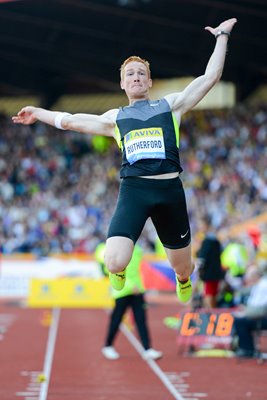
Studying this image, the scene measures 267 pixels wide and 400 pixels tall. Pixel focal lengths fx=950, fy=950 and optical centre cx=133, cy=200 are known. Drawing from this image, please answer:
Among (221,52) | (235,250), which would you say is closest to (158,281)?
(235,250)

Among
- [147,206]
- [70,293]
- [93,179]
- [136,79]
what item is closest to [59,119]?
[136,79]

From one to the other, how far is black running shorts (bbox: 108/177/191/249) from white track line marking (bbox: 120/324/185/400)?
2.65 m

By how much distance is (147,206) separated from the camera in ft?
23.0

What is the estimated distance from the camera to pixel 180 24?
29734 millimetres

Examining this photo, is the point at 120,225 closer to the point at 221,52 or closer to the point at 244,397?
the point at 221,52

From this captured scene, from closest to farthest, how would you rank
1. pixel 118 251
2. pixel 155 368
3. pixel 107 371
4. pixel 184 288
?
pixel 118 251
pixel 184 288
pixel 107 371
pixel 155 368

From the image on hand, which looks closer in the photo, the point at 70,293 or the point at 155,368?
the point at 155,368

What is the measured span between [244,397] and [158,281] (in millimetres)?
15687

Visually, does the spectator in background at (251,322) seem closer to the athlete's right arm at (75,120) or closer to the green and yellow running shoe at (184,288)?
the green and yellow running shoe at (184,288)

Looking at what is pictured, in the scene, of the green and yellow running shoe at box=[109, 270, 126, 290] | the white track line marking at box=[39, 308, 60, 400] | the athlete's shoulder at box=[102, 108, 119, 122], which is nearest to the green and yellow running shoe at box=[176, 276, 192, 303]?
the green and yellow running shoe at box=[109, 270, 126, 290]

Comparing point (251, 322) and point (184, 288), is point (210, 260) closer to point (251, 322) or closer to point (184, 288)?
point (251, 322)

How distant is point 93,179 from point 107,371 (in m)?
22.5

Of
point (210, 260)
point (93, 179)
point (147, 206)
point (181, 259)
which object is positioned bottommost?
point (181, 259)

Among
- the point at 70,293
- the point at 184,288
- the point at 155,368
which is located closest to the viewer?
the point at 184,288
